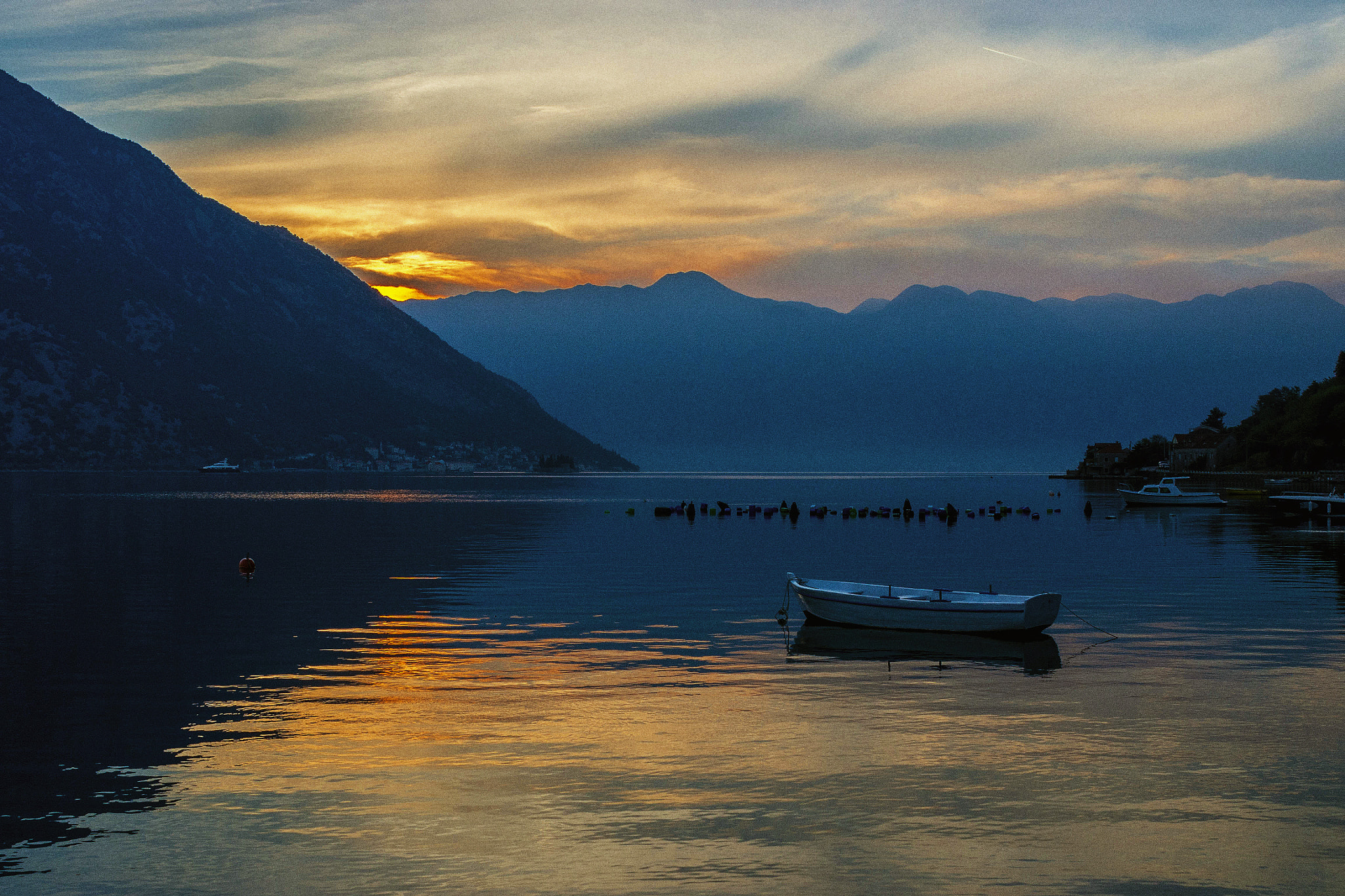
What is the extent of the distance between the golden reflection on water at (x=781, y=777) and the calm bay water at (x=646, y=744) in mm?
96

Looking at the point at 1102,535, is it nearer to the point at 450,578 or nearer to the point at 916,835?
the point at 450,578

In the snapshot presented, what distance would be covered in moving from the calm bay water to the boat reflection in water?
8.9 inches

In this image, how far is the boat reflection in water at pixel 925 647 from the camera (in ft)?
136

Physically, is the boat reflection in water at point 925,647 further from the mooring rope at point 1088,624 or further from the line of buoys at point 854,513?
the line of buoys at point 854,513

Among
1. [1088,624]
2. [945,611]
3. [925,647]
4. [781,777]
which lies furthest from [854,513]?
[781,777]

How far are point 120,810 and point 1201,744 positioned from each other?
22540 millimetres

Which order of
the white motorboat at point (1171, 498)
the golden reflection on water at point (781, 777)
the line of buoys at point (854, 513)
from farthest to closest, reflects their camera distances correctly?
1. the white motorboat at point (1171, 498)
2. the line of buoys at point (854, 513)
3. the golden reflection on water at point (781, 777)

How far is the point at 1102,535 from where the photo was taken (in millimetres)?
117688

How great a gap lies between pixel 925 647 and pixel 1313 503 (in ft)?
429

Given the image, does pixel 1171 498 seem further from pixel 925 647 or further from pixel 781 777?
pixel 781 777

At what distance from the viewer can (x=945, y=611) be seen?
4606 cm

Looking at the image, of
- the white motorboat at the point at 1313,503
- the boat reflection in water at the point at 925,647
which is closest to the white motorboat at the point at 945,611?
the boat reflection in water at the point at 925,647

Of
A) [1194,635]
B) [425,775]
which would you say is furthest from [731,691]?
[1194,635]

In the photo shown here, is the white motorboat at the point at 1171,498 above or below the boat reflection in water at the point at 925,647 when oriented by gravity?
above
